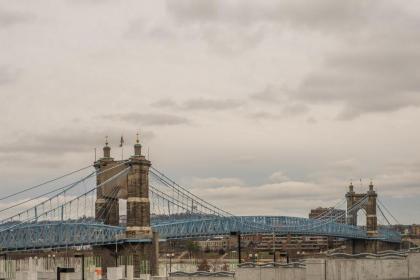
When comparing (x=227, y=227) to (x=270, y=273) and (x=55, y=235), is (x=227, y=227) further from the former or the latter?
(x=270, y=273)

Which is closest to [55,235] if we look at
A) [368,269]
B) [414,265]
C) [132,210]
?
[132,210]

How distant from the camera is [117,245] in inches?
4941

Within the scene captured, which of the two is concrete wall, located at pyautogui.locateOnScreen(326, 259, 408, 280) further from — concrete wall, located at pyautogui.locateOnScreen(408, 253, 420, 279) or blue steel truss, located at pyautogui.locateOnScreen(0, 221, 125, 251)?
blue steel truss, located at pyautogui.locateOnScreen(0, 221, 125, 251)

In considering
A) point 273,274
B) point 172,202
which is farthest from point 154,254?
point 273,274

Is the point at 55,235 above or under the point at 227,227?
under

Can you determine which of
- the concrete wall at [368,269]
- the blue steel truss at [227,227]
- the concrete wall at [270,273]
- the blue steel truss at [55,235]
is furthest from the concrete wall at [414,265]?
the blue steel truss at [227,227]

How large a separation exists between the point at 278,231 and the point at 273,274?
5556 inches

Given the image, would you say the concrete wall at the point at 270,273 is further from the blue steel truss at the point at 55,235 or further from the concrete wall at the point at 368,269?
the blue steel truss at the point at 55,235

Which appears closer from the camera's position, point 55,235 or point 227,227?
point 55,235

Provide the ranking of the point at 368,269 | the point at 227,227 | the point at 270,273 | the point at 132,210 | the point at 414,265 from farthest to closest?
the point at 227,227 → the point at 132,210 → the point at 270,273 → the point at 368,269 → the point at 414,265

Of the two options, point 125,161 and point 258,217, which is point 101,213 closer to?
point 125,161

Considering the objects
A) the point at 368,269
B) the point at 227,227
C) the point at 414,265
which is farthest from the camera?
the point at 227,227

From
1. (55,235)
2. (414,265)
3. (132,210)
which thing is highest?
(132,210)

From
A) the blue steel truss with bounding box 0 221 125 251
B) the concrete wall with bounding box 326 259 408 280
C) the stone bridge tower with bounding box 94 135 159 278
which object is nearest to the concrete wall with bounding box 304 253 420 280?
the concrete wall with bounding box 326 259 408 280
